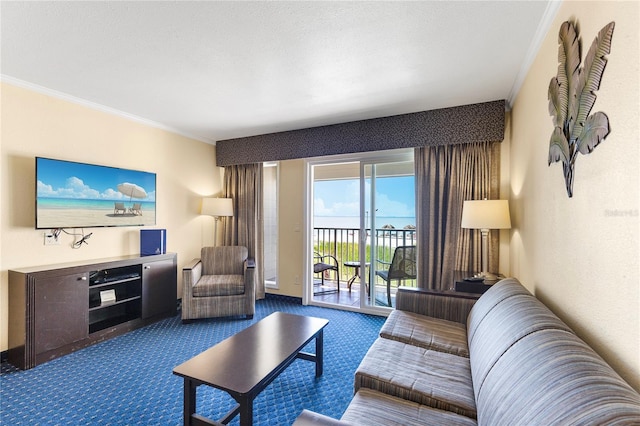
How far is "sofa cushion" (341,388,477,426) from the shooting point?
1202 millimetres

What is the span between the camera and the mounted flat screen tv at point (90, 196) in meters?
2.62

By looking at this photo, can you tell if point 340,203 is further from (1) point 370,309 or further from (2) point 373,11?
(2) point 373,11

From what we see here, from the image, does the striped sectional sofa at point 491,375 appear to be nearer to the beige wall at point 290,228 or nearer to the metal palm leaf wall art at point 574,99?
the metal palm leaf wall art at point 574,99

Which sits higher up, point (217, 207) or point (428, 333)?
point (217, 207)

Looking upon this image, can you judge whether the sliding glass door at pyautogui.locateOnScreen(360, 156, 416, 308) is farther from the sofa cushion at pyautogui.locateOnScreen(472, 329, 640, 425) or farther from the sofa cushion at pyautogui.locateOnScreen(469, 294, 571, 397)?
the sofa cushion at pyautogui.locateOnScreen(472, 329, 640, 425)

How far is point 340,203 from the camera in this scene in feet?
17.1

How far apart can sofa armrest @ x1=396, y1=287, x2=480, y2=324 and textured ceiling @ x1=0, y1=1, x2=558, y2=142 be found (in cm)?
185

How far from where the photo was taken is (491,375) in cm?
119

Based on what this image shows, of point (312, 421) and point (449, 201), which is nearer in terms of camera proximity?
point (312, 421)

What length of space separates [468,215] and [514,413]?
2055 mm

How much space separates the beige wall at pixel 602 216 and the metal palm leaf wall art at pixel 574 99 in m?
0.04

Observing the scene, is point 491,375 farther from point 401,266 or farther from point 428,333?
point 401,266

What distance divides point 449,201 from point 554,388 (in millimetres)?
2522

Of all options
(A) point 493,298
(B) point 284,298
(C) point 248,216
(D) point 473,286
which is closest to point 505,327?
(A) point 493,298
